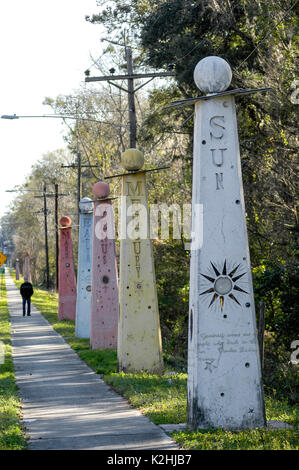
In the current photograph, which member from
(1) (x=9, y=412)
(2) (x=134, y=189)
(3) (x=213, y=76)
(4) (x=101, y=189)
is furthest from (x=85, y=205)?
(3) (x=213, y=76)

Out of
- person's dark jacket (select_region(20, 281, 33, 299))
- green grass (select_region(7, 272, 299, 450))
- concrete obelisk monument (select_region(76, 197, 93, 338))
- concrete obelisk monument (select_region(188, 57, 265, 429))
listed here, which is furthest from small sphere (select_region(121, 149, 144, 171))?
person's dark jacket (select_region(20, 281, 33, 299))

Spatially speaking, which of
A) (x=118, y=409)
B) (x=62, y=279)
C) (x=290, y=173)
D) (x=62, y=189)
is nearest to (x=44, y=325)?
(x=62, y=279)

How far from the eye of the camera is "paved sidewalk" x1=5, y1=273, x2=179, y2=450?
9516 millimetres

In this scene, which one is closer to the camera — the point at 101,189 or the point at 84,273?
the point at 101,189

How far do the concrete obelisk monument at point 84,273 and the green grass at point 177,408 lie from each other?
13.6 ft

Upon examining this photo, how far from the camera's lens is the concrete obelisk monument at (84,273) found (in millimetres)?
24844

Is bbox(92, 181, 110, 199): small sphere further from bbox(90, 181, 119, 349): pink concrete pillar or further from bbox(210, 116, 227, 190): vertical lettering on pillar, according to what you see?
bbox(210, 116, 227, 190): vertical lettering on pillar

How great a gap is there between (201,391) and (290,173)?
1191 cm

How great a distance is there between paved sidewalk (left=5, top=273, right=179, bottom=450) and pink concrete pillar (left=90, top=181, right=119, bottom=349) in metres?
0.94

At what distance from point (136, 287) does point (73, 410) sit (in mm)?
4309

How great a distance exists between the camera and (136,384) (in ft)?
47.4

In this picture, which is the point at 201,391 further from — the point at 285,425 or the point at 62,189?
the point at 62,189

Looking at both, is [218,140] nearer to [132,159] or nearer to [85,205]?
[132,159]

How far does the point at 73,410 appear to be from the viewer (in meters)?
12.2
